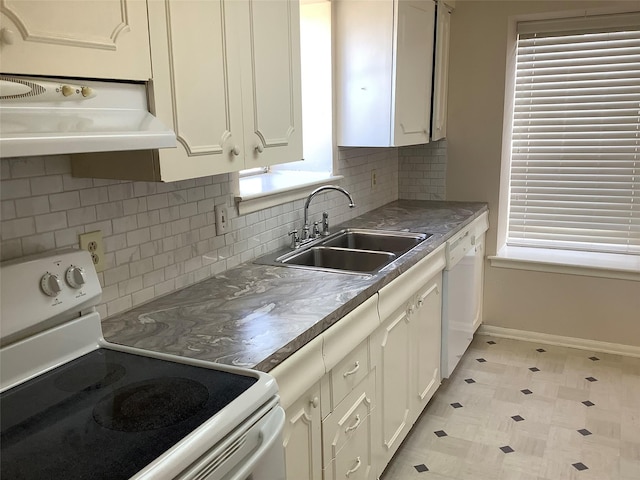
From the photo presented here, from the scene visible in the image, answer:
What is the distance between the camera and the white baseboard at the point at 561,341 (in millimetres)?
3541

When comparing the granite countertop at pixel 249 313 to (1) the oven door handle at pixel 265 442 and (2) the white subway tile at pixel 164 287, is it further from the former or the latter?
(1) the oven door handle at pixel 265 442

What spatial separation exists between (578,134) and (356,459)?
2.65m

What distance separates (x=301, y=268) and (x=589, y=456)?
1.59 metres

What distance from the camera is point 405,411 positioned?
8.13ft

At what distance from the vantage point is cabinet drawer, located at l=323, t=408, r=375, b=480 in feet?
6.08

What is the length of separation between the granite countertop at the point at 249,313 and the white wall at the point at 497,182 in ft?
4.94

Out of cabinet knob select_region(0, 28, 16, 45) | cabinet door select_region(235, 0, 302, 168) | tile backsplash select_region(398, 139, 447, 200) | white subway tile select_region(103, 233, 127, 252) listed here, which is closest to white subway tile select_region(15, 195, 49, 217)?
white subway tile select_region(103, 233, 127, 252)

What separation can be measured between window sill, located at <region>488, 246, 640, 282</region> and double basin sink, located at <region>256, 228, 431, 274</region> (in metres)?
1.20

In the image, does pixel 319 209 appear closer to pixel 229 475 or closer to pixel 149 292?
pixel 149 292

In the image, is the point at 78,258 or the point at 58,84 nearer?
the point at 58,84

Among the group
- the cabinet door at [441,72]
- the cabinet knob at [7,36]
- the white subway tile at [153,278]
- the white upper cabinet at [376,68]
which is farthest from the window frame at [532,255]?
the cabinet knob at [7,36]

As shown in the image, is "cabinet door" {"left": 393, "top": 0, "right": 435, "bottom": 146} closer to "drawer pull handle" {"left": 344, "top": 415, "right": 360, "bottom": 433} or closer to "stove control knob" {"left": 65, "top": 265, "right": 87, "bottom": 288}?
"drawer pull handle" {"left": 344, "top": 415, "right": 360, "bottom": 433}

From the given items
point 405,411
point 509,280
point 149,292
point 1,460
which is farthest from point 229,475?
point 509,280

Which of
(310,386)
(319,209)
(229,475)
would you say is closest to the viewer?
(229,475)
